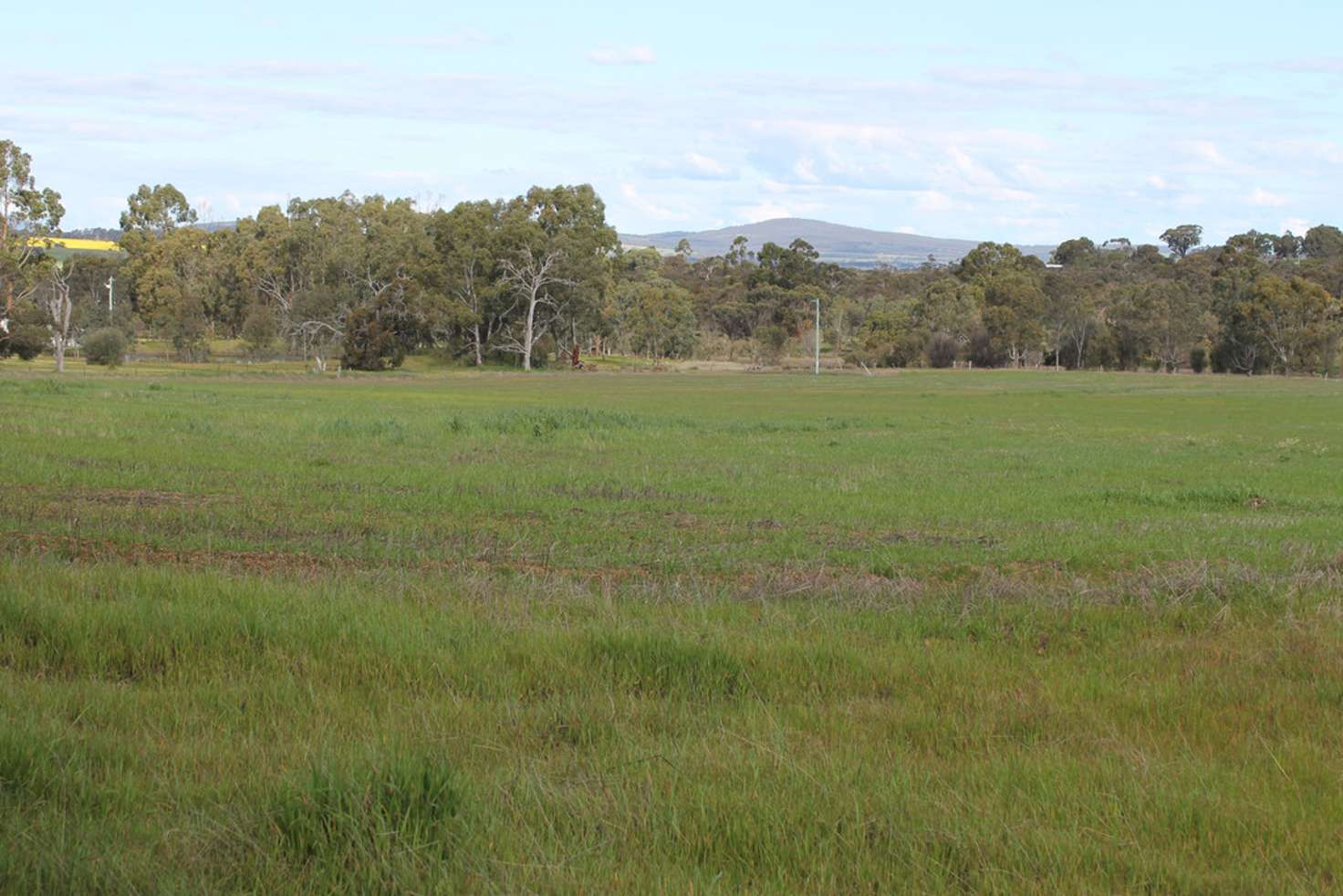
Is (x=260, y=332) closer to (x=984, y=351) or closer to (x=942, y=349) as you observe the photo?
(x=942, y=349)

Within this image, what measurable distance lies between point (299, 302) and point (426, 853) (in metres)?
107

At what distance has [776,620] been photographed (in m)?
7.88

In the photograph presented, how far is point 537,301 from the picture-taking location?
10375 centimetres

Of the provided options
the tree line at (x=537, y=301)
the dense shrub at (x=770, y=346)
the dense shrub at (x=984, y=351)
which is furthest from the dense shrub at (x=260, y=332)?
the dense shrub at (x=984, y=351)

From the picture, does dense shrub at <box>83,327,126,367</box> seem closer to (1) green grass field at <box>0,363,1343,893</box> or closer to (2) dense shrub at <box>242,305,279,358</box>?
(2) dense shrub at <box>242,305,279,358</box>

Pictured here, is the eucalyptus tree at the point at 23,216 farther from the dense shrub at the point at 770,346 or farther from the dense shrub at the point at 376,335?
the dense shrub at the point at 770,346

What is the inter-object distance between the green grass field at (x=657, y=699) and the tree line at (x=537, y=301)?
78.8 meters

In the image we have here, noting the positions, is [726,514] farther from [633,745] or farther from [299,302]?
[299,302]

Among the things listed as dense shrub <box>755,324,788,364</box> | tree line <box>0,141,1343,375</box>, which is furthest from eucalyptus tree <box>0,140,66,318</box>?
dense shrub <box>755,324,788,364</box>

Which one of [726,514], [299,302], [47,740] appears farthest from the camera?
[299,302]

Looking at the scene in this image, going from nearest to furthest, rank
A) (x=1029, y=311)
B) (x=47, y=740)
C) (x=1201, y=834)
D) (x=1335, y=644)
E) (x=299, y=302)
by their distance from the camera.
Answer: (x=1201, y=834) → (x=47, y=740) → (x=1335, y=644) → (x=299, y=302) → (x=1029, y=311)

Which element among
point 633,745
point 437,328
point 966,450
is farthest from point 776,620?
point 437,328

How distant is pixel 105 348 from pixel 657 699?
89076 millimetres

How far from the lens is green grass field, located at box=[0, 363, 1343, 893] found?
13.4 ft
